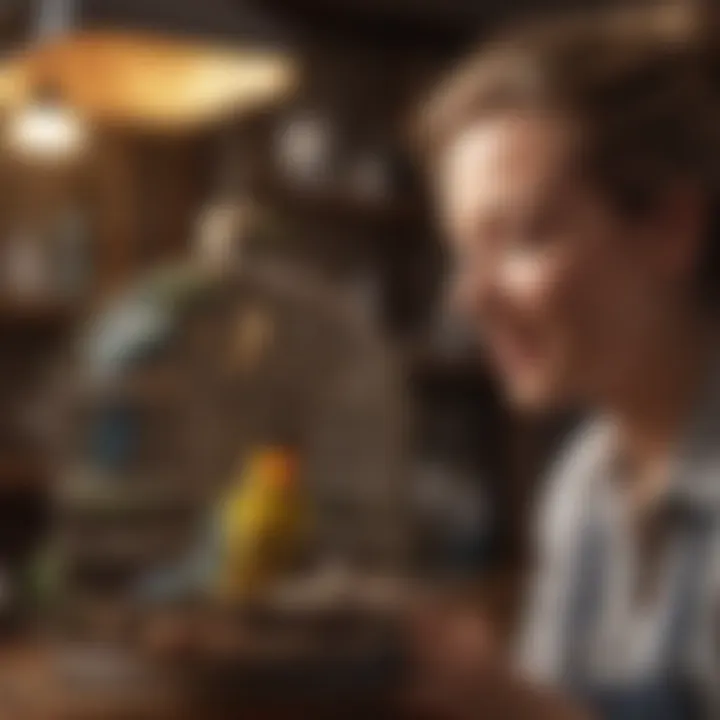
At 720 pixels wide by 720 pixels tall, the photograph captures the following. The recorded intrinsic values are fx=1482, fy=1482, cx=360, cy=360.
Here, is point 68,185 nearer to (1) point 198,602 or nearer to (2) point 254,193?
(2) point 254,193

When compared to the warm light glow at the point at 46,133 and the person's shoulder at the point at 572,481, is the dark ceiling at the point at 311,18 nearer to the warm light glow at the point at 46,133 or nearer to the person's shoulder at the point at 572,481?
the warm light glow at the point at 46,133

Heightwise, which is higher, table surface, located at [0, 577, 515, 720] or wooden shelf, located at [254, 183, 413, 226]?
wooden shelf, located at [254, 183, 413, 226]

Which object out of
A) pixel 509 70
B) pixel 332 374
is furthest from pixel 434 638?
pixel 509 70

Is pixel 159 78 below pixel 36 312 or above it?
above

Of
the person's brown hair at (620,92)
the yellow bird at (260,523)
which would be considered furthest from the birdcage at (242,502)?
the person's brown hair at (620,92)

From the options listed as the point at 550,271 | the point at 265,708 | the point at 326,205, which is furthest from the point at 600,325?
the point at 265,708

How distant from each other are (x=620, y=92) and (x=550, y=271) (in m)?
0.09

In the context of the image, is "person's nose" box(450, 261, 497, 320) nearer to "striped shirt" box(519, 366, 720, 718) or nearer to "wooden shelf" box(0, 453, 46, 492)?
"striped shirt" box(519, 366, 720, 718)

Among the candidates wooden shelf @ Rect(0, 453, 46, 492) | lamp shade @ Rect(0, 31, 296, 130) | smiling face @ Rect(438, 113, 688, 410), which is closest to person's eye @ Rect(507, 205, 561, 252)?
smiling face @ Rect(438, 113, 688, 410)

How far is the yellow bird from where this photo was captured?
0.72m

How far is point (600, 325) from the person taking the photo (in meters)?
0.72

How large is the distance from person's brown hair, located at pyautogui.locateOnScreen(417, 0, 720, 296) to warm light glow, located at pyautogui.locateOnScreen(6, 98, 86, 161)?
18cm

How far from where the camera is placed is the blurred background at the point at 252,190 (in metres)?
0.72

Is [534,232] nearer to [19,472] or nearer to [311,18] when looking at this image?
[311,18]
